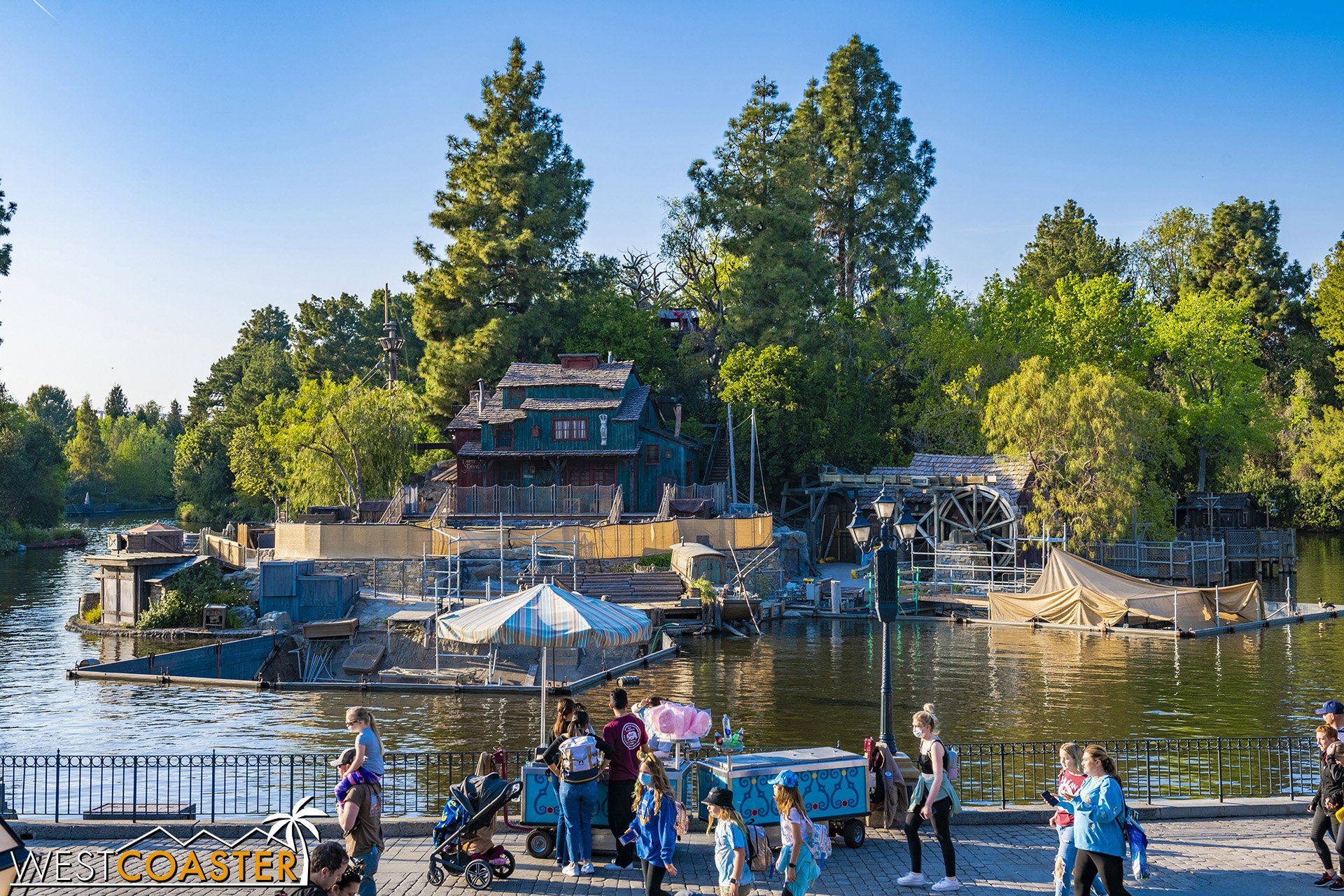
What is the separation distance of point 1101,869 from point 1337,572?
59012 millimetres

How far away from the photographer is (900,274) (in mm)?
75562

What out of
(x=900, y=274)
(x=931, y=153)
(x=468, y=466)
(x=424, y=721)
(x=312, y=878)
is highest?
(x=931, y=153)

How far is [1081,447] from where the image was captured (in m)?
49.1

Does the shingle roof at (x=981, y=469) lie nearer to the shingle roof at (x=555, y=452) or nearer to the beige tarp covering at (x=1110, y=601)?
the beige tarp covering at (x=1110, y=601)

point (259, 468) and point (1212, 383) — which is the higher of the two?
point (1212, 383)

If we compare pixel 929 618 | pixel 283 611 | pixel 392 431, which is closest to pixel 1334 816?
pixel 929 618

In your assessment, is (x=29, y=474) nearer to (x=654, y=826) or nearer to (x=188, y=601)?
(x=188, y=601)

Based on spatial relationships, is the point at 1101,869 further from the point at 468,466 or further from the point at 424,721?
the point at 468,466

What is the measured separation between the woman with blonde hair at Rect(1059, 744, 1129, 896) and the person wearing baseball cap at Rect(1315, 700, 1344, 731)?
10.8ft

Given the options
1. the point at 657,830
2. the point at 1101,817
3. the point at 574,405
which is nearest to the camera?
the point at 1101,817

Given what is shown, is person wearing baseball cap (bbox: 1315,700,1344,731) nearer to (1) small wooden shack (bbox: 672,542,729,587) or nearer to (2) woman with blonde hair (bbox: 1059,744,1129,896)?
(2) woman with blonde hair (bbox: 1059,744,1129,896)

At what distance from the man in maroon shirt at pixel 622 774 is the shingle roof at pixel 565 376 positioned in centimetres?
4445

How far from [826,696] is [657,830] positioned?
19026 millimetres

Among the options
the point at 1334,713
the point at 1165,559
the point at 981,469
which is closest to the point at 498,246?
the point at 981,469
